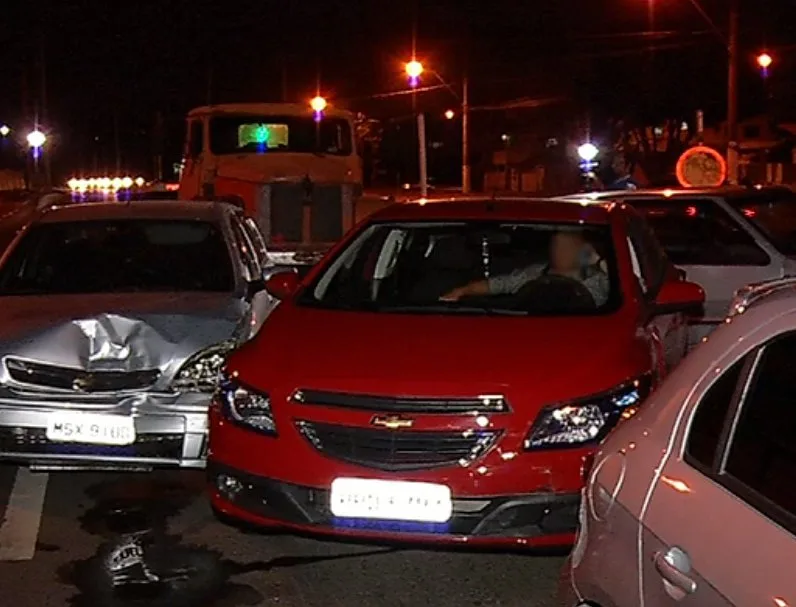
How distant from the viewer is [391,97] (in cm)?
5581

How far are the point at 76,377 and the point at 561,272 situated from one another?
2.43 metres

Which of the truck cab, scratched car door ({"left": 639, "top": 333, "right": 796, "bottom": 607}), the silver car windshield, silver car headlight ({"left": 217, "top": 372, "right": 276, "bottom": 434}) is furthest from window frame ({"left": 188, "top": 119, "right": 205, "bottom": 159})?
scratched car door ({"left": 639, "top": 333, "right": 796, "bottom": 607})

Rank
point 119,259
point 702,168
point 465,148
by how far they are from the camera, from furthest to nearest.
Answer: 1. point 465,148
2. point 702,168
3. point 119,259

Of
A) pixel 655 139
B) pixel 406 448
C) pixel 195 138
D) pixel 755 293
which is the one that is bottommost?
pixel 406 448

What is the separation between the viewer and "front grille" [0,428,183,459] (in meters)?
7.45

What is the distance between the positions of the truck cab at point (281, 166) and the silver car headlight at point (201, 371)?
9.78 metres

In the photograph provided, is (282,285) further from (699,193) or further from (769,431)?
(699,193)

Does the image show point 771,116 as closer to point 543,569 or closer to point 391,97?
point 391,97

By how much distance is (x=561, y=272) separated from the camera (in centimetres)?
774

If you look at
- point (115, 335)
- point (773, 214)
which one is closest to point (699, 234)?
point (773, 214)

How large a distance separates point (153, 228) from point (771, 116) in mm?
60857

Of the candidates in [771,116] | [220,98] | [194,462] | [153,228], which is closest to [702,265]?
[153,228]

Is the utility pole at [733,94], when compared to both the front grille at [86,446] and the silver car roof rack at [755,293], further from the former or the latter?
the silver car roof rack at [755,293]

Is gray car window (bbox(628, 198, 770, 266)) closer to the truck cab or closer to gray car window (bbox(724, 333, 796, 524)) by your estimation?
the truck cab
